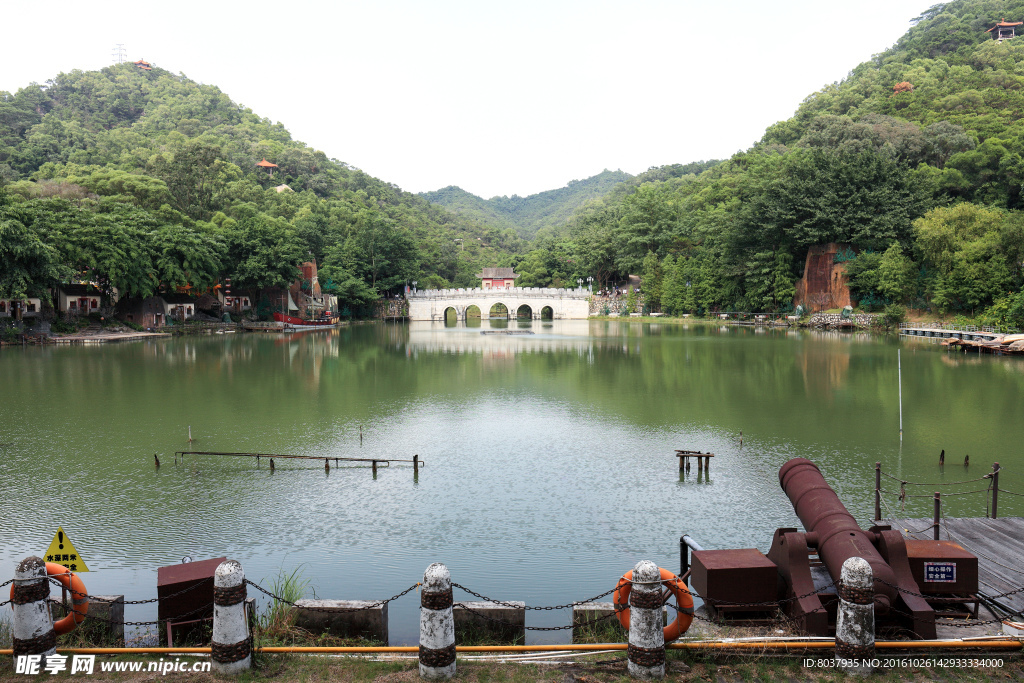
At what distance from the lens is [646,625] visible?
4.88 metres

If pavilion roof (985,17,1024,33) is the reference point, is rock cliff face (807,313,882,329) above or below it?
below

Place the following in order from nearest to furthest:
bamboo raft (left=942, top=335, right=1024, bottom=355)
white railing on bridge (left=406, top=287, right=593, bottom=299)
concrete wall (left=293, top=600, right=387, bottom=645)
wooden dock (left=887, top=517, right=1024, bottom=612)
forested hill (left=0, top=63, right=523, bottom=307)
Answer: concrete wall (left=293, top=600, right=387, bottom=645) → wooden dock (left=887, top=517, right=1024, bottom=612) → bamboo raft (left=942, top=335, right=1024, bottom=355) → forested hill (left=0, top=63, right=523, bottom=307) → white railing on bridge (left=406, top=287, right=593, bottom=299)

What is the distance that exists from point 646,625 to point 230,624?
3.04 meters

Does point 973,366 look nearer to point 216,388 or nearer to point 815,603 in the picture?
point 815,603

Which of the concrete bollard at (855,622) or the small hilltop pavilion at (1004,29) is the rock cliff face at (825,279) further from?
the concrete bollard at (855,622)

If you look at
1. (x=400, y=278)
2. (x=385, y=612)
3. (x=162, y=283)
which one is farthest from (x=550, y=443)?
(x=400, y=278)

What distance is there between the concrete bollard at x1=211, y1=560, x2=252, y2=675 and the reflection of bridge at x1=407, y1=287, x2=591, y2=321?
69.3m

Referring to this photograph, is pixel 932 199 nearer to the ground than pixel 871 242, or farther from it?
farther from it

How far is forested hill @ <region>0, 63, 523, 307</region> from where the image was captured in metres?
41.1

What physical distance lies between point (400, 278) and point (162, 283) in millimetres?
26370

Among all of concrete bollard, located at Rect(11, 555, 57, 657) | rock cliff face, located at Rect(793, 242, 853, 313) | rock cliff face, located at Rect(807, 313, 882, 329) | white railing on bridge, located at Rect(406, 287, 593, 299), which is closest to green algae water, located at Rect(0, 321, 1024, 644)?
concrete bollard, located at Rect(11, 555, 57, 657)

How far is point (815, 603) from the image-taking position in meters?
5.50

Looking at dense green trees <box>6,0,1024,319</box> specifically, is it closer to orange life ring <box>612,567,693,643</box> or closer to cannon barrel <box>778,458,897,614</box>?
cannon barrel <box>778,458,897,614</box>

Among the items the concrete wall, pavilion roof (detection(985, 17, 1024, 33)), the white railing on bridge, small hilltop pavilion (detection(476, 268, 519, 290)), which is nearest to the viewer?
the concrete wall
